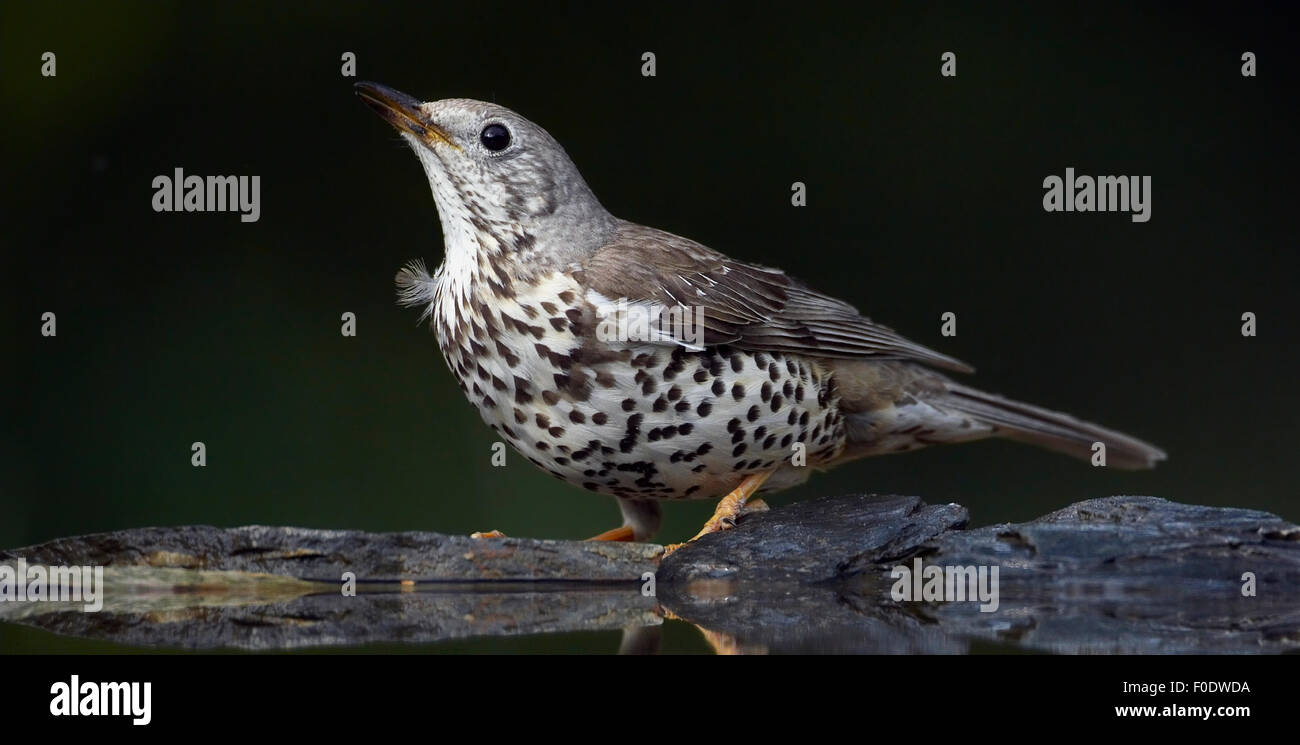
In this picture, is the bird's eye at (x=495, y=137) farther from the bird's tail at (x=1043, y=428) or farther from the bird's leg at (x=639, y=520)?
the bird's tail at (x=1043, y=428)

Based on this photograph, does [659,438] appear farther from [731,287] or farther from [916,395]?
[916,395]

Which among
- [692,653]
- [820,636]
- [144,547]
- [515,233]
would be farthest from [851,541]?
[144,547]

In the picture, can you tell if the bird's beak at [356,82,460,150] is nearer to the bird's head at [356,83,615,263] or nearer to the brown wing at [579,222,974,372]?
the bird's head at [356,83,615,263]

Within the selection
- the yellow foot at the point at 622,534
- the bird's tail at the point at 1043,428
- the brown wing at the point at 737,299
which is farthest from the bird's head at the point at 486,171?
the bird's tail at the point at 1043,428

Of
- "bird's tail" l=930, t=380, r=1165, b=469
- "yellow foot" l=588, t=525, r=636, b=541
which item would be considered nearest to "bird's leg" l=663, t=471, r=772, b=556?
"yellow foot" l=588, t=525, r=636, b=541

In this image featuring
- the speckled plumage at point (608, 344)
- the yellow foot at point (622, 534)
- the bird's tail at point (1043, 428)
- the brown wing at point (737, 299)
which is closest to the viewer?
the speckled plumage at point (608, 344)

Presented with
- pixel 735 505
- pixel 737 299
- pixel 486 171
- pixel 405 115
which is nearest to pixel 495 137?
pixel 486 171

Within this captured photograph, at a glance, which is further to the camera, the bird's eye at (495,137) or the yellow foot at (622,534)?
the yellow foot at (622,534)

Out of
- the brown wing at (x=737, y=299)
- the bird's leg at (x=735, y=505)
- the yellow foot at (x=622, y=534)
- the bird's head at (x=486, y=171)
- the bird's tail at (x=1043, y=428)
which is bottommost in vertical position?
the yellow foot at (x=622, y=534)
